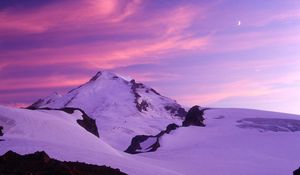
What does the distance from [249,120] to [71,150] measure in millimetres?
55257

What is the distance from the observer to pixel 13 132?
3928cm

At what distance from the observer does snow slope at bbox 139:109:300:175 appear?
4903 centimetres

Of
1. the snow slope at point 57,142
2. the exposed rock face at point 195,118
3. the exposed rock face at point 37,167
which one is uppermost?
the exposed rock face at point 195,118

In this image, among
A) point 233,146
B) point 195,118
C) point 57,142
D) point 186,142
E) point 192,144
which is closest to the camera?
point 57,142

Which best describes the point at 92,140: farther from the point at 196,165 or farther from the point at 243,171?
the point at 243,171

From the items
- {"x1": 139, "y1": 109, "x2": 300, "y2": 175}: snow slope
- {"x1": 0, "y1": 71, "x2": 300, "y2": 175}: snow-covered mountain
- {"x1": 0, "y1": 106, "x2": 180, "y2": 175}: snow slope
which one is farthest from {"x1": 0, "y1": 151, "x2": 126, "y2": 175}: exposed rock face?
{"x1": 139, "y1": 109, "x2": 300, "y2": 175}: snow slope

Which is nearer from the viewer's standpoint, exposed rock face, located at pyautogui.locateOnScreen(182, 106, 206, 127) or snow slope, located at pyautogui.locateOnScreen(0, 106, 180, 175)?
snow slope, located at pyautogui.locateOnScreen(0, 106, 180, 175)

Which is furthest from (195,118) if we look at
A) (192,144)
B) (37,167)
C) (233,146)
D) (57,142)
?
(37,167)

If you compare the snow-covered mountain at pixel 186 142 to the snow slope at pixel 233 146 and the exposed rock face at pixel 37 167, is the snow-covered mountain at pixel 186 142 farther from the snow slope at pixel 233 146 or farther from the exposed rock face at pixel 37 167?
the exposed rock face at pixel 37 167

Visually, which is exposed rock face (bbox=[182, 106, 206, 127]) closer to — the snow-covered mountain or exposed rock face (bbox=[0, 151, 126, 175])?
the snow-covered mountain

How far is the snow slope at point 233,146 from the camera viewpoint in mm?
49031

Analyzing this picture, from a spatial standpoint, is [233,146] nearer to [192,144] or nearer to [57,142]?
[192,144]

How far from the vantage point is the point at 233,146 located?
63.7 meters

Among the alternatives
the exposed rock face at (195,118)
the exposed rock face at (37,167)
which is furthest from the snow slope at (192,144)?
the exposed rock face at (37,167)
